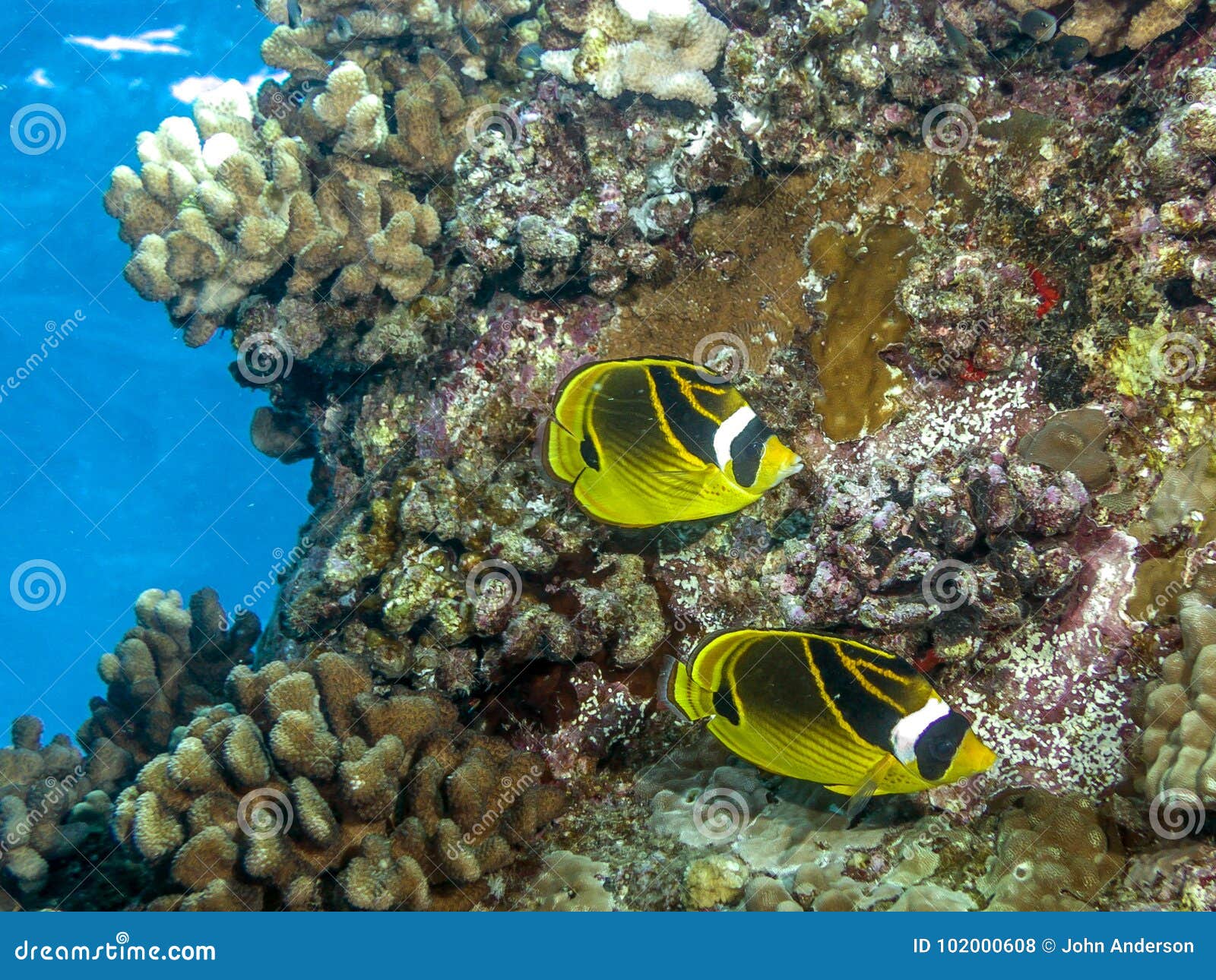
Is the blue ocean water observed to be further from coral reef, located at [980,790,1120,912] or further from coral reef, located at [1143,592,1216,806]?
coral reef, located at [1143,592,1216,806]

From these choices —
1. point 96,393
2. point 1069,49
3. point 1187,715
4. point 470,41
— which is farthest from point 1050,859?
point 96,393

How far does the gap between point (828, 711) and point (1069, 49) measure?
4077 millimetres

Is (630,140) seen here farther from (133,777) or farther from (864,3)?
(133,777)

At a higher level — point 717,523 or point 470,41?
point 470,41

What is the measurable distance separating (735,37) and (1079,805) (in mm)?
4484

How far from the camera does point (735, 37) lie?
446cm

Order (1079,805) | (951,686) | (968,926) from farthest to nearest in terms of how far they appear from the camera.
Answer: (951,686), (1079,805), (968,926)

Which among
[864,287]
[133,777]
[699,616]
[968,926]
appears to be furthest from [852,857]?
[133,777]

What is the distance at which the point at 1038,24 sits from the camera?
4055mm

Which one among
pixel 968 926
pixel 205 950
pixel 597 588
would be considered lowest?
pixel 968 926

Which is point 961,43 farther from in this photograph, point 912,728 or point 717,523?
point 912,728

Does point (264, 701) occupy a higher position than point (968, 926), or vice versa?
point (264, 701)

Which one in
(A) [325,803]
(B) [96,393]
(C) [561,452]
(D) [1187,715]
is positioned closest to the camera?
(C) [561,452]

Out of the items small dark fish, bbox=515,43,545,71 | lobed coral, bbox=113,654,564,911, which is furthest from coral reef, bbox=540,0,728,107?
lobed coral, bbox=113,654,564,911
